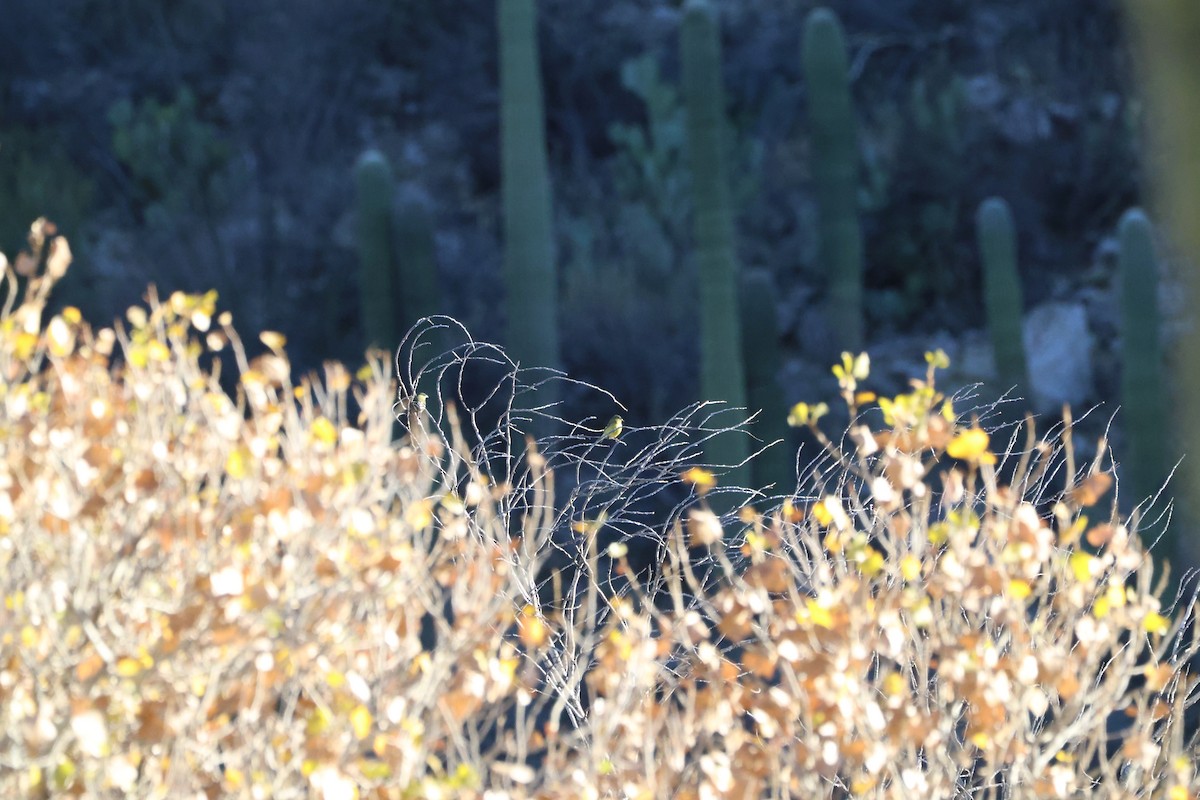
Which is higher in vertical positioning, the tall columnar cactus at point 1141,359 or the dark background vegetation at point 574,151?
the dark background vegetation at point 574,151

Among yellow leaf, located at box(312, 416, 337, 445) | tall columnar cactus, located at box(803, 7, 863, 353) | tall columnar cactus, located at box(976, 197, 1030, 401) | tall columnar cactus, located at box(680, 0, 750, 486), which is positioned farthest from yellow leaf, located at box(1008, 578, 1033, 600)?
tall columnar cactus, located at box(803, 7, 863, 353)

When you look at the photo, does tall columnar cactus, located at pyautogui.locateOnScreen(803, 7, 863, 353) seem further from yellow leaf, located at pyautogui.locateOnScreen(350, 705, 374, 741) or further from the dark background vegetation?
yellow leaf, located at pyautogui.locateOnScreen(350, 705, 374, 741)

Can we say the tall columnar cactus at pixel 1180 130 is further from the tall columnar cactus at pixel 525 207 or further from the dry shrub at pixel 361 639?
the tall columnar cactus at pixel 525 207

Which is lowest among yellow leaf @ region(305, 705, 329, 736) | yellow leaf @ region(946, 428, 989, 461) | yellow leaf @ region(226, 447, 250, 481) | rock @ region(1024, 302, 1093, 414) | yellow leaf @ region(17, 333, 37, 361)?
rock @ region(1024, 302, 1093, 414)

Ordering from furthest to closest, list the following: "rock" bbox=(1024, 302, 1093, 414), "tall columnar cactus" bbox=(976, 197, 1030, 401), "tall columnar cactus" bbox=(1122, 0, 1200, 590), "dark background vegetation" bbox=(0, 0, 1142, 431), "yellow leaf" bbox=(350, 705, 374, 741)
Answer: "dark background vegetation" bbox=(0, 0, 1142, 431) → "rock" bbox=(1024, 302, 1093, 414) → "tall columnar cactus" bbox=(976, 197, 1030, 401) → "tall columnar cactus" bbox=(1122, 0, 1200, 590) → "yellow leaf" bbox=(350, 705, 374, 741)

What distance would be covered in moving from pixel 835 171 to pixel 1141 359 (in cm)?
290

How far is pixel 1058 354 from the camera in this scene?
12.5m

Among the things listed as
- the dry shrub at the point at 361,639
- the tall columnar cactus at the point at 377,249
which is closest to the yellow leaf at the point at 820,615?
the dry shrub at the point at 361,639

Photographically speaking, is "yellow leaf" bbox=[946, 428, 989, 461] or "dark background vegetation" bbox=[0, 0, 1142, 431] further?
"dark background vegetation" bbox=[0, 0, 1142, 431]

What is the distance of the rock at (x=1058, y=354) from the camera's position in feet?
39.7

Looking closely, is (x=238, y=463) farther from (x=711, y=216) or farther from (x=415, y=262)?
(x=415, y=262)

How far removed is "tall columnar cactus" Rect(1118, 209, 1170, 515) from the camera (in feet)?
25.2

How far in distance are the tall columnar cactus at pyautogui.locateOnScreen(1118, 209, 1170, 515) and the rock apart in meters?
3.61

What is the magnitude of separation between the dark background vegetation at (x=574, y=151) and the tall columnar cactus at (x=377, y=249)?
2.72 meters
